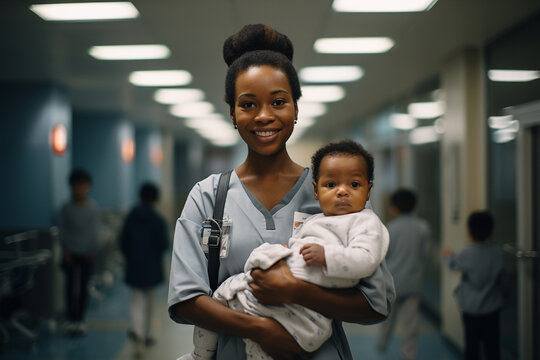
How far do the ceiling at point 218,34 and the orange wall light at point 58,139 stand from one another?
1.92ft

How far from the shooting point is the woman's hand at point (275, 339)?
117cm

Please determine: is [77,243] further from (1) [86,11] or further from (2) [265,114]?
(2) [265,114]

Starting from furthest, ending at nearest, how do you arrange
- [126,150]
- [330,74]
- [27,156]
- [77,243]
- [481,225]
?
[126,150] → [27,156] → [330,74] → [77,243] → [481,225]

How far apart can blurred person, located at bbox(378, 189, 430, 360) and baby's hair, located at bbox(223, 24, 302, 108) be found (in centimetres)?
291

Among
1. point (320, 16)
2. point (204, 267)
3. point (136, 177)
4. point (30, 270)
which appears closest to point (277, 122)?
point (204, 267)

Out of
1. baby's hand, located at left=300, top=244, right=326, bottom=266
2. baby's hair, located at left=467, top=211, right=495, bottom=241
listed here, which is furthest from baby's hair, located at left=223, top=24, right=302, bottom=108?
baby's hair, located at left=467, top=211, right=495, bottom=241

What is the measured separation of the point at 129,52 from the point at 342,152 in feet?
12.2

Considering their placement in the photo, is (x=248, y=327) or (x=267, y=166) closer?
(x=248, y=327)

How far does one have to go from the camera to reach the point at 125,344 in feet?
14.5

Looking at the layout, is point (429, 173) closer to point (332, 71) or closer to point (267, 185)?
point (332, 71)

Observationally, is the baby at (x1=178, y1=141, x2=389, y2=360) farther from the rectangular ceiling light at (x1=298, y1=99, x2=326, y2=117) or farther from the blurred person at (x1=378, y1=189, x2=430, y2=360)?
the rectangular ceiling light at (x1=298, y1=99, x2=326, y2=117)

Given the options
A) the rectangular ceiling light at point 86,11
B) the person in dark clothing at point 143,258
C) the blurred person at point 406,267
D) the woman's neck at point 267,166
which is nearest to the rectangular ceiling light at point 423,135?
the blurred person at point 406,267

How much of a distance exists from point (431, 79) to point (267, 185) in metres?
4.87

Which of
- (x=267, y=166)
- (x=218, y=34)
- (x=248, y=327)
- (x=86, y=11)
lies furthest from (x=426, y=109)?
(x=248, y=327)
